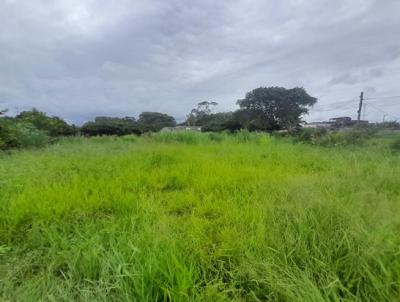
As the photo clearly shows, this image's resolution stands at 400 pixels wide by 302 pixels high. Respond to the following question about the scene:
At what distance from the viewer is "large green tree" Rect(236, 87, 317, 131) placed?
28.5 m

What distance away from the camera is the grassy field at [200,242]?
1.40 m

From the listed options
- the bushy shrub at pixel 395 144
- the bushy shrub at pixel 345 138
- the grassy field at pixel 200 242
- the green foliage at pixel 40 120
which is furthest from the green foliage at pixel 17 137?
the bushy shrub at pixel 395 144

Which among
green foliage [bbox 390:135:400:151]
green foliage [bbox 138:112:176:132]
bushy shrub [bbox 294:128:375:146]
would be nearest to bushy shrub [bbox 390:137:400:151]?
green foliage [bbox 390:135:400:151]

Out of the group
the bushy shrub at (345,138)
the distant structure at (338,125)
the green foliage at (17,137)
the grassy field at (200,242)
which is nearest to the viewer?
the grassy field at (200,242)

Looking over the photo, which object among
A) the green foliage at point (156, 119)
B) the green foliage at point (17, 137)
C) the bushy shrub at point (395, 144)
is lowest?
the bushy shrub at point (395, 144)

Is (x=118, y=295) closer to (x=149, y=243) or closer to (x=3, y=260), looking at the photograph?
(x=149, y=243)

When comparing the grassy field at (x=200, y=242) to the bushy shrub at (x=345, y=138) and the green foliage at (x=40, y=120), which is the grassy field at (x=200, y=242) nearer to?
the bushy shrub at (x=345, y=138)

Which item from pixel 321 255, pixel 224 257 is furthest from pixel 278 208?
pixel 224 257

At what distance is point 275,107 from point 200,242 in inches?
1176

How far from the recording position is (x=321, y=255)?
64.9 inches

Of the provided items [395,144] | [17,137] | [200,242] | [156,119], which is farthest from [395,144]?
[156,119]

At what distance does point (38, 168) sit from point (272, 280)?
486cm

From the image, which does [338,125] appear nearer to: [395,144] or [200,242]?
[395,144]

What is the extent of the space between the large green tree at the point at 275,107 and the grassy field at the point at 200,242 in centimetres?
2694
